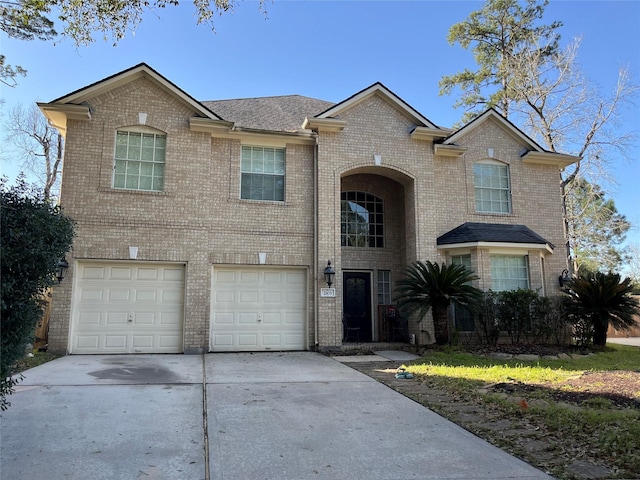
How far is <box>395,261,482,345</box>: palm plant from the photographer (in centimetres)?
1103

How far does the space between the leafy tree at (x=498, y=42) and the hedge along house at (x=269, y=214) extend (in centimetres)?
1034

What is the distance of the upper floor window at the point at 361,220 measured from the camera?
45.9 ft

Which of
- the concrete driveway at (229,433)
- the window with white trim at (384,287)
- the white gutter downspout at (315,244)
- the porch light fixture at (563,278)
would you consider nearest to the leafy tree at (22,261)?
the concrete driveway at (229,433)

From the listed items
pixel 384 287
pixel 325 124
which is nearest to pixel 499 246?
pixel 384 287

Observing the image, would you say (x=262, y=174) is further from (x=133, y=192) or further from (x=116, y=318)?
(x=116, y=318)

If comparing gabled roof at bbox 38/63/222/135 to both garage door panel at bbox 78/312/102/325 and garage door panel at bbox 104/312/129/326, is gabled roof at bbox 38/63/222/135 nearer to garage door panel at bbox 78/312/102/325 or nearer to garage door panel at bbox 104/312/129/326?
garage door panel at bbox 78/312/102/325

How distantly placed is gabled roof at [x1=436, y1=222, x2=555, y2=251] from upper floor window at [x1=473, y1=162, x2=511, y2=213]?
0.68 meters

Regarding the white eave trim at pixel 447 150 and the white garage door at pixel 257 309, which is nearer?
the white garage door at pixel 257 309

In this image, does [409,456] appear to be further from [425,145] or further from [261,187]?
[425,145]

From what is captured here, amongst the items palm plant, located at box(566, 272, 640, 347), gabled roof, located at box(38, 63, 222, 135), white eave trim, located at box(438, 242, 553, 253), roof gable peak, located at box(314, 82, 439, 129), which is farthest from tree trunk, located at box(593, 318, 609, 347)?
gabled roof, located at box(38, 63, 222, 135)

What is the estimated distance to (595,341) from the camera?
12.1 metres

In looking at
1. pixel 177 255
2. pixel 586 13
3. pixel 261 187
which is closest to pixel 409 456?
pixel 177 255

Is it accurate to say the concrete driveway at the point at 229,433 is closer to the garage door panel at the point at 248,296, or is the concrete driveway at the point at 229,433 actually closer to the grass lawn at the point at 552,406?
the grass lawn at the point at 552,406

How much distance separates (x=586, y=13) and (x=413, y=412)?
12.8m
